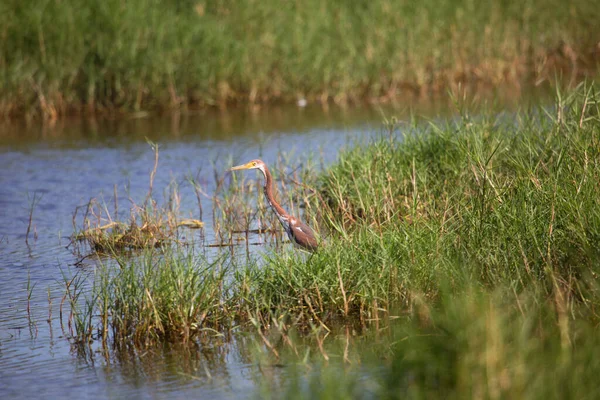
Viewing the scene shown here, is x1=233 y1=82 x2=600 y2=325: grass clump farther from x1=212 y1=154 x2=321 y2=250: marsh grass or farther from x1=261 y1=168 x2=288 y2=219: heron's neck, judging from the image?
x1=212 y1=154 x2=321 y2=250: marsh grass

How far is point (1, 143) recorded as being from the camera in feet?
45.0

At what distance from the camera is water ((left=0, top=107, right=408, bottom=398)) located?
16.8 feet

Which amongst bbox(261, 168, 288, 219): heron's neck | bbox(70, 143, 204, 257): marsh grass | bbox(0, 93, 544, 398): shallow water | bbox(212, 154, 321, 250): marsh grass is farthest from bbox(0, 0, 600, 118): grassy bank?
bbox(261, 168, 288, 219): heron's neck

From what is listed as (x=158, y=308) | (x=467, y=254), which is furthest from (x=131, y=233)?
(x=467, y=254)

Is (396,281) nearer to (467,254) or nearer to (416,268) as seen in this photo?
(416,268)

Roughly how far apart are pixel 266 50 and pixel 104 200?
6.60 m

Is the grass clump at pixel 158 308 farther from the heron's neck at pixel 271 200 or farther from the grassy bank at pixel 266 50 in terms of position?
the grassy bank at pixel 266 50

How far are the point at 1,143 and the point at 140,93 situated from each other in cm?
280

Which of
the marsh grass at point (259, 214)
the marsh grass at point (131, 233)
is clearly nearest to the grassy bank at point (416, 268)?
the marsh grass at point (259, 214)

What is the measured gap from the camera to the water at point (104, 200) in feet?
16.8

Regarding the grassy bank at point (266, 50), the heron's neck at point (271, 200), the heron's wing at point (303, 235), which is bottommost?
the heron's wing at point (303, 235)

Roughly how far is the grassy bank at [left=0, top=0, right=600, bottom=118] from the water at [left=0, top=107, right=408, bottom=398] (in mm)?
589

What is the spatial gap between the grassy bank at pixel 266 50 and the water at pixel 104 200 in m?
0.59

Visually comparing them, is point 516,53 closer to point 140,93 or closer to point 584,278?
point 140,93
